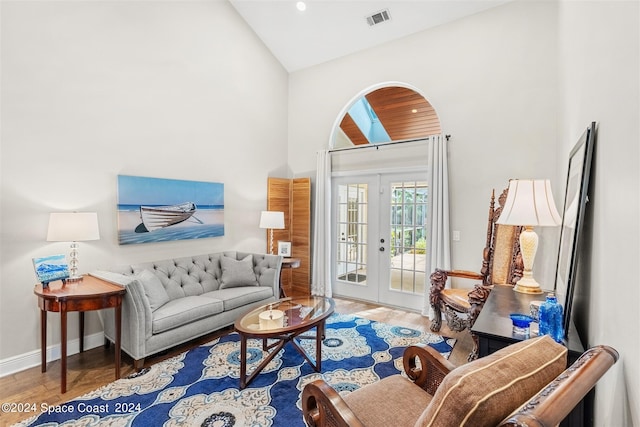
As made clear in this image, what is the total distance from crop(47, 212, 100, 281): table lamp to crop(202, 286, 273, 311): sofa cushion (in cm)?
131

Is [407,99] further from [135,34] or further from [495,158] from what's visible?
[135,34]

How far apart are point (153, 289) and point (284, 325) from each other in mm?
1406

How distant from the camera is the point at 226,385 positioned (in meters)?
2.46

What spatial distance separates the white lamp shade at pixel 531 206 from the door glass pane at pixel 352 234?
103 inches

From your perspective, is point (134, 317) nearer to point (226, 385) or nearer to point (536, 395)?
point (226, 385)

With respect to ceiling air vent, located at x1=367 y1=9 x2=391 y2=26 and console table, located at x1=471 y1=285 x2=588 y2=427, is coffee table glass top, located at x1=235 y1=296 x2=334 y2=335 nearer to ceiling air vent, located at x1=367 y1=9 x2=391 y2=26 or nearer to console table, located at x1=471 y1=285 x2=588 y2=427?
console table, located at x1=471 y1=285 x2=588 y2=427

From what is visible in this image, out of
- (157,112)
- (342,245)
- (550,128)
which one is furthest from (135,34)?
(550,128)

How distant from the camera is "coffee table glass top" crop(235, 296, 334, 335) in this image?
2.51 meters

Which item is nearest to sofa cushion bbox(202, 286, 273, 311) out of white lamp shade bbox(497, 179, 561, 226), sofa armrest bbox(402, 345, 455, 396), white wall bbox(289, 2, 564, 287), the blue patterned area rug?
the blue patterned area rug

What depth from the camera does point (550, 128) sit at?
135 inches

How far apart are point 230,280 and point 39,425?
205 centimetres

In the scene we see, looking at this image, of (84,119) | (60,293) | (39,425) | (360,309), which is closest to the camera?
(39,425)

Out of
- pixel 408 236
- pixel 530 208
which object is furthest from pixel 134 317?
pixel 408 236

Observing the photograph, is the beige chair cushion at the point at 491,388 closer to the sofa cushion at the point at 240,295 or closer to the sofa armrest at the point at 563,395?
the sofa armrest at the point at 563,395
